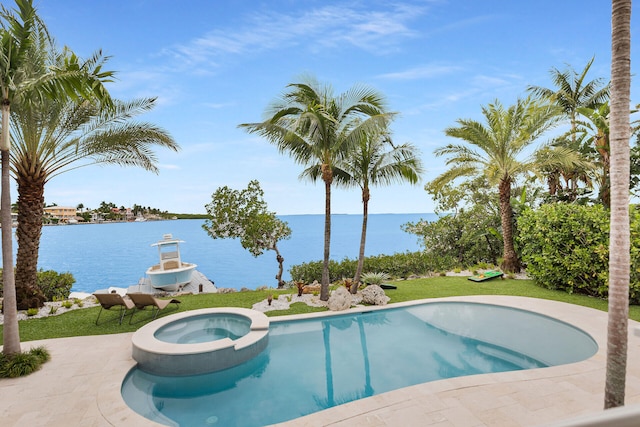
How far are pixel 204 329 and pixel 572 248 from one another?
1234 centimetres

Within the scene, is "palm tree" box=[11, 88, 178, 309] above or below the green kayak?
above

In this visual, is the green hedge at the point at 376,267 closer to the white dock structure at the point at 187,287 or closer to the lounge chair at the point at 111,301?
the white dock structure at the point at 187,287

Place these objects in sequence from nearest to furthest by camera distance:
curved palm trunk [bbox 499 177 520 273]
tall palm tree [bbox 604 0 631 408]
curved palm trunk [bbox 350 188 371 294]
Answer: tall palm tree [bbox 604 0 631 408]
curved palm trunk [bbox 350 188 371 294]
curved palm trunk [bbox 499 177 520 273]

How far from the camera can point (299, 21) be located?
1217cm

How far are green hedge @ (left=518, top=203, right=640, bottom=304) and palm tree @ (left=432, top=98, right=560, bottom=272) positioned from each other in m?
1.83

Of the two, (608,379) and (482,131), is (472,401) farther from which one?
(482,131)

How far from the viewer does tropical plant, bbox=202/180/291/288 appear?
19.6 meters

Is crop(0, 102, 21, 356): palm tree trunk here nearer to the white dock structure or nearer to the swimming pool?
the swimming pool

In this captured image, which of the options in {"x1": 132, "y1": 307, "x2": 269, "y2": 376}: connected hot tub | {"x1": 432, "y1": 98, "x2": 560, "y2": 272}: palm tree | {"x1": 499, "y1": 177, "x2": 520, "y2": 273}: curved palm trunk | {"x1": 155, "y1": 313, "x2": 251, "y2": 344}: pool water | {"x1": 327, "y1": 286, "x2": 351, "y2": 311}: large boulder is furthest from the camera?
{"x1": 499, "y1": 177, "x2": 520, "y2": 273}: curved palm trunk

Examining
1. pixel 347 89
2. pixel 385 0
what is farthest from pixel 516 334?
pixel 385 0

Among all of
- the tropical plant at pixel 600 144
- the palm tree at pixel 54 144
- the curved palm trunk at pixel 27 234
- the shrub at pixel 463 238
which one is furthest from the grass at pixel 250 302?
the tropical plant at pixel 600 144

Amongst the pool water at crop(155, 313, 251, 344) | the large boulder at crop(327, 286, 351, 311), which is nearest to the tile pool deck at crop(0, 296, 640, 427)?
the pool water at crop(155, 313, 251, 344)

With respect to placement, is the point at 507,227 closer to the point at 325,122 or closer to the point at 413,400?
the point at 325,122

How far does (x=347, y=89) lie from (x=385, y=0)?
9.59ft
